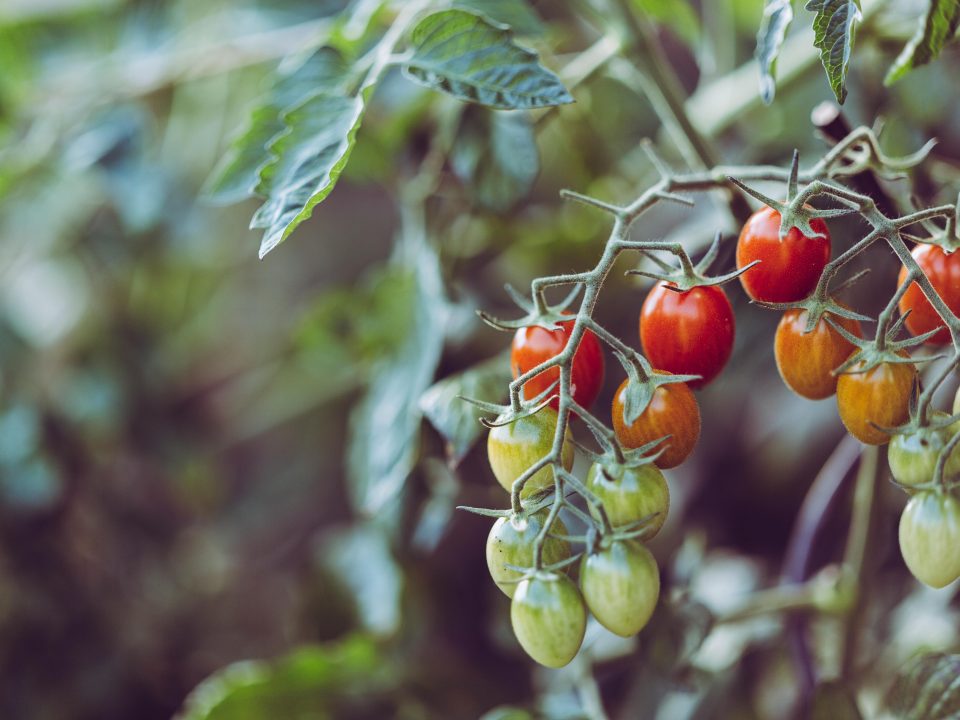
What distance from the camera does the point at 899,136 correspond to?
2.09 ft

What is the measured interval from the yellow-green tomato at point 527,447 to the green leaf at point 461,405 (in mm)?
67

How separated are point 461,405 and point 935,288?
9.7 inches

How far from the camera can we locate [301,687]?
0.73m

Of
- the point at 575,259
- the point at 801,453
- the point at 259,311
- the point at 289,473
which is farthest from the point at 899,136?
the point at 259,311

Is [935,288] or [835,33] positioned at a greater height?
[835,33]

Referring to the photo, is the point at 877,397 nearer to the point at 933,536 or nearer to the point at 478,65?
the point at 933,536

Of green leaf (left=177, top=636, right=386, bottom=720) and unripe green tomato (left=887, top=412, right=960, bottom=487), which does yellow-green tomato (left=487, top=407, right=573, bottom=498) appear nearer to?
unripe green tomato (left=887, top=412, right=960, bottom=487)

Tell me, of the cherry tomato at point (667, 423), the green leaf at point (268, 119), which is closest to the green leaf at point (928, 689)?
the cherry tomato at point (667, 423)

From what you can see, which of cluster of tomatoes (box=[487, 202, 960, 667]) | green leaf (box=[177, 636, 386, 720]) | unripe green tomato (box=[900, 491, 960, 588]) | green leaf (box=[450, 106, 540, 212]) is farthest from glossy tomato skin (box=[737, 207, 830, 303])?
green leaf (box=[177, 636, 386, 720])

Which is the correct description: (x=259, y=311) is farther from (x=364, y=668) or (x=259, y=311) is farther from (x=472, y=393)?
(x=472, y=393)

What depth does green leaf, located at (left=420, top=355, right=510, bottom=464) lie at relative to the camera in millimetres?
506

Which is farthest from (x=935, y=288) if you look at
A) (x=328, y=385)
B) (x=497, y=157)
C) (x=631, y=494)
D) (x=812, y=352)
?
(x=328, y=385)

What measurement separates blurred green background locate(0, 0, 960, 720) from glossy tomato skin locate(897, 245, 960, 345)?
101 mm

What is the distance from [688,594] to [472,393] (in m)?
0.20
